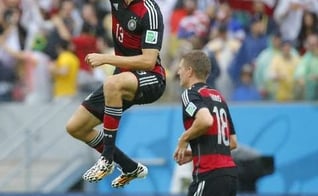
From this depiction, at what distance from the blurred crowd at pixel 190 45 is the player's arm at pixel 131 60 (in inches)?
208

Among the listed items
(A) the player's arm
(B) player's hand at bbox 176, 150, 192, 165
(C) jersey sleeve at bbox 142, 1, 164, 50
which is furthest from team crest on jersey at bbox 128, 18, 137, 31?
(B) player's hand at bbox 176, 150, 192, 165

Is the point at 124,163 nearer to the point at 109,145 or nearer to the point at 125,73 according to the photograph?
the point at 109,145

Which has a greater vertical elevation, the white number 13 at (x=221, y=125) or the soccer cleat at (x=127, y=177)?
the white number 13 at (x=221, y=125)

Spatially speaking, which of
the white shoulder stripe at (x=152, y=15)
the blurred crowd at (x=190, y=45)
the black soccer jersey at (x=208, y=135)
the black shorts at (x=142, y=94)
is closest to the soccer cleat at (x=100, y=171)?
the black shorts at (x=142, y=94)

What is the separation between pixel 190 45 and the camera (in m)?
17.7

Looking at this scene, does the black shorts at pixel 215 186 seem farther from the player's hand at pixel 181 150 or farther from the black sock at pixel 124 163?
the black sock at pixel 124 163

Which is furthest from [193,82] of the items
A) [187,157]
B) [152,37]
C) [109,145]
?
[109,145]

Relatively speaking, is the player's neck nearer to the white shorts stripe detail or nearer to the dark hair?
the dark hair

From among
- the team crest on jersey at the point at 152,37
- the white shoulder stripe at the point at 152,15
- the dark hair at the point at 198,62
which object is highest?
the white shoulder stripe at the point at 152,15

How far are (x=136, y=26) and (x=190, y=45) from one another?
6585mm

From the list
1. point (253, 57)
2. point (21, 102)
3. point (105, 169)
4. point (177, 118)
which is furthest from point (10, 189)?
point (105, 169)

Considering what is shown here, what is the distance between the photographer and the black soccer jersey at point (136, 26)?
11062 millimetres

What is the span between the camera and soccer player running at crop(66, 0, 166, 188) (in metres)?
11.0

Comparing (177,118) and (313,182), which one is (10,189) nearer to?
(177,118)
